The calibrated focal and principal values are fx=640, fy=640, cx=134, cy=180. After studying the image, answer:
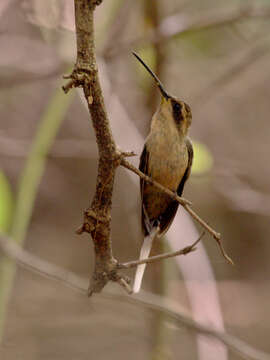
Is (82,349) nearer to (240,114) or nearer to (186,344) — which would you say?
(186,344)

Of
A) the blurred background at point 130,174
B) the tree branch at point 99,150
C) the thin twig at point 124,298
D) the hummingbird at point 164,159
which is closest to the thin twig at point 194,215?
the tree branch at point 99,150

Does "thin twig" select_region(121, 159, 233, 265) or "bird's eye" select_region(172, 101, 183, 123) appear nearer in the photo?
"thin twig" select_region(121, 159, 233, 265)

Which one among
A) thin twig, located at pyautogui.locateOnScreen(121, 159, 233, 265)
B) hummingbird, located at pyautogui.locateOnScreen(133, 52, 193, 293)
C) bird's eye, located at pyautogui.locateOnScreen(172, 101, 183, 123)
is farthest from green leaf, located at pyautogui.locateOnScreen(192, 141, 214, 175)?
thin twig, located at pyautogui.locateOnScreen(121, 159, 233, 265)

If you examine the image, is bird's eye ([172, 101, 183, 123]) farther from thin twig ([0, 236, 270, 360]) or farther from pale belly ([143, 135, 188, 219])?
thin twig ([0, 236, 270, 360])

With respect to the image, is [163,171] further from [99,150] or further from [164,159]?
[99,150]

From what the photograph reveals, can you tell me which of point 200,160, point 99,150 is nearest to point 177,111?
point 200,160

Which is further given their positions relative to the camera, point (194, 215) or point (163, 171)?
point (163, 171)
